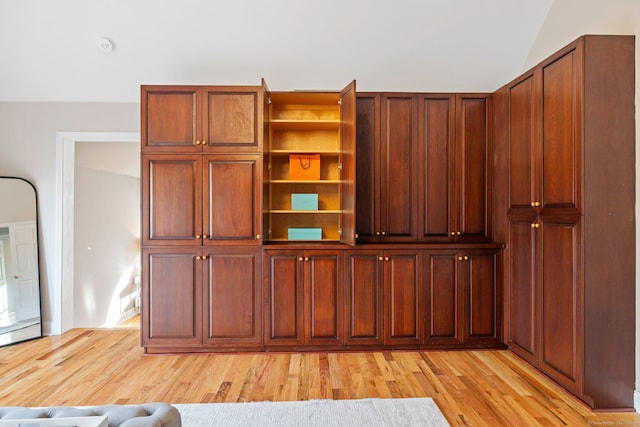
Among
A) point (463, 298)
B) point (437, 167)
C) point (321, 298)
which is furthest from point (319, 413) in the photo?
point (437, 167)

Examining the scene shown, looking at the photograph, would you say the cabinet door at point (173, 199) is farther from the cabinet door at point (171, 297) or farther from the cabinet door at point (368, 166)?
the cabinet door at point (368, 166)

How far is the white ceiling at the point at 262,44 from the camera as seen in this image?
301 centimetres

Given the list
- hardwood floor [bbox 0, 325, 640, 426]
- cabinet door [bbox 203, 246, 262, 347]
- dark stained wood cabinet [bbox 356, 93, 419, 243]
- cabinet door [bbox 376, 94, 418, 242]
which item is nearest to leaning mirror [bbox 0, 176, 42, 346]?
hardwood floor [bbox 0, 325, 640, 426]

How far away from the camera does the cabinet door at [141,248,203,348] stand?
307cm

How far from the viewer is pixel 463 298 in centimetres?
316

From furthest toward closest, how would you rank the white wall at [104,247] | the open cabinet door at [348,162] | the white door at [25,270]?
the white wall at [104,247] < the white door at [25,270] < the open cabinet door at [348,162]

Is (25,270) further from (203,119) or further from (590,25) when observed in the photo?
(590,25)

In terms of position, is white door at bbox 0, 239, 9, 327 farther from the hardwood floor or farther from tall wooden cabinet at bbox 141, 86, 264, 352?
tall wooden cabinet at bbox 141, 86, 264, 352

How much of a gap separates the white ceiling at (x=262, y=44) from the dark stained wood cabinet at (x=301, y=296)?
61.7 inches

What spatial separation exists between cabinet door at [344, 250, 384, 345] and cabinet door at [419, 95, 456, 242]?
54 cm

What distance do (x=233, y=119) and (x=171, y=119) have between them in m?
0.50

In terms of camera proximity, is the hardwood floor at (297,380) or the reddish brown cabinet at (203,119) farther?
the reddish brown cabinet at (203,119)

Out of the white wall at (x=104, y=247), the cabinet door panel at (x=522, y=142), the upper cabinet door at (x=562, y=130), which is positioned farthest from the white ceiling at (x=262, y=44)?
the white wall at (x=104, y=247)

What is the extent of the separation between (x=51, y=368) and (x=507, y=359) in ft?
11.2
